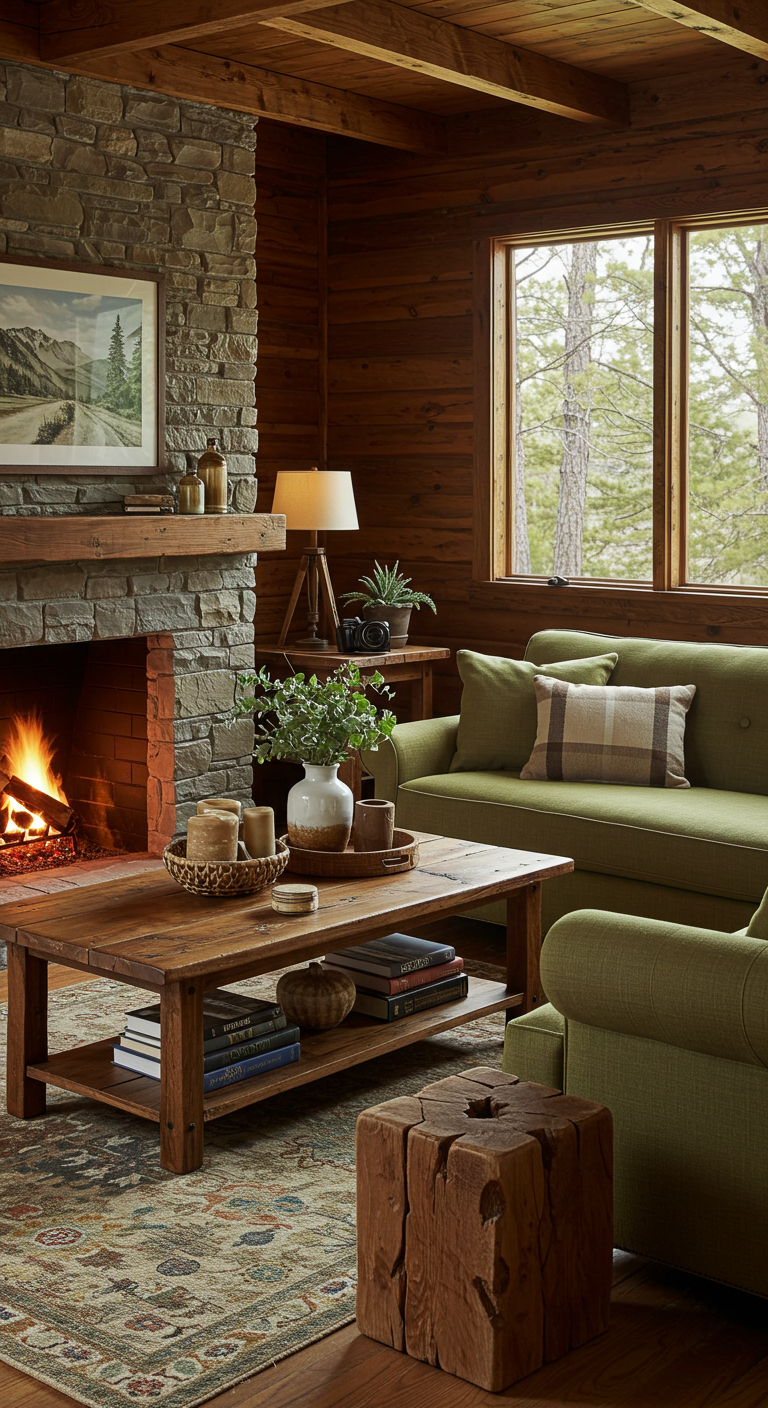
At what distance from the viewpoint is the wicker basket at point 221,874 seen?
3.21 m

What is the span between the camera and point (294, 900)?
10.2 feet

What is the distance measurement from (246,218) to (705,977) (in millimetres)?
3972

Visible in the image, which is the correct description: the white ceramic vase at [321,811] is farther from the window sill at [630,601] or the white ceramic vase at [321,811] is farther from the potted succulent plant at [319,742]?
the window sill at [630,601]

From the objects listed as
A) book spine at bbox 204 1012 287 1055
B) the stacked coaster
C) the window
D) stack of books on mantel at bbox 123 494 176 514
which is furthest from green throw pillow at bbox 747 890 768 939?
the window

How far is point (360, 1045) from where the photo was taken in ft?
10.7

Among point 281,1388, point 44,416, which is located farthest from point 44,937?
point 44,416

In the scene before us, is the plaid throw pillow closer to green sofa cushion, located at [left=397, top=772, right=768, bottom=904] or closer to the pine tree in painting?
green sofa cushion, located at [left=397, top=772, right=768, bottom=904]

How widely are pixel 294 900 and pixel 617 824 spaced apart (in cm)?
140

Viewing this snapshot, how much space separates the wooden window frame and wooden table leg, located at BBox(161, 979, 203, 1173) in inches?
127

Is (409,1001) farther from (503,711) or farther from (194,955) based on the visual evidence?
(503,711)

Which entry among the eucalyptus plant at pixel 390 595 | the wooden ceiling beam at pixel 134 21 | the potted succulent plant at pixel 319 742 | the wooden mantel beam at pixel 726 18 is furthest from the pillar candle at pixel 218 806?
the eucalyptus plant at pixel 390 595

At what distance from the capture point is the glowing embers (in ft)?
17.4

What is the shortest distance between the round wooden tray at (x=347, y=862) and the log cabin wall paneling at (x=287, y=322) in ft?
9.94

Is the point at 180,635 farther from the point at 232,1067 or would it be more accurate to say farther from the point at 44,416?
the point at 232,1067
